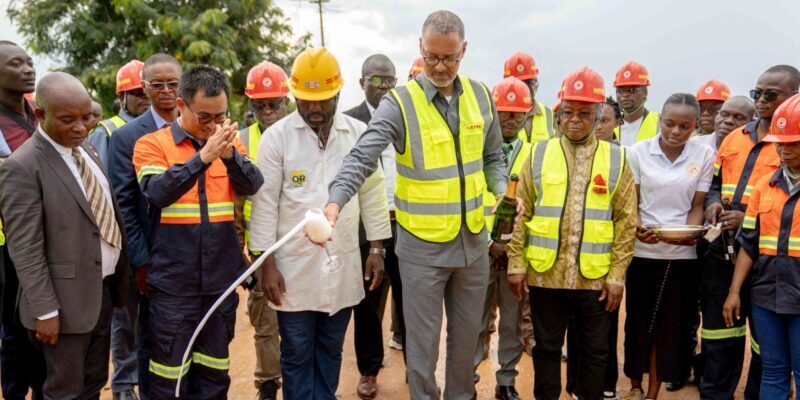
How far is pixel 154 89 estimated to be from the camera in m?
4.32

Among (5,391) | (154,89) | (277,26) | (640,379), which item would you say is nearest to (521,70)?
(640,379)

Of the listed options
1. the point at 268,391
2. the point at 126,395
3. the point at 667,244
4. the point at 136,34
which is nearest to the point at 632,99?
the point at 667,244

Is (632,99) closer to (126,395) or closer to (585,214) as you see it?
(585,214)

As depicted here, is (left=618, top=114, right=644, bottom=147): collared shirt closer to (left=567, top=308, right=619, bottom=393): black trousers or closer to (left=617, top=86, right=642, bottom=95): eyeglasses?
(left=617, top=86, right=642, bottom=95): eyeglasses

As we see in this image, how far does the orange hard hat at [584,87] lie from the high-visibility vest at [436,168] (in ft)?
2.31

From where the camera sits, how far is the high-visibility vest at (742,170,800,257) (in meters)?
3.67

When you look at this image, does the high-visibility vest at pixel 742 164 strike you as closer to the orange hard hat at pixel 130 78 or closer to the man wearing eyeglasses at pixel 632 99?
the man wearing eyeglasses at pixel 632 99

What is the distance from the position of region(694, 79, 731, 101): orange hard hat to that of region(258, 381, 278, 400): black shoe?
5114mm

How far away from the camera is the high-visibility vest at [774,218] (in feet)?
12.0

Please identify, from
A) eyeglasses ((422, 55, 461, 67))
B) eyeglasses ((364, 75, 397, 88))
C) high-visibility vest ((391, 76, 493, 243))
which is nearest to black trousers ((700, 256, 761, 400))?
high-visibility vest ((391, 76, 493, 243))

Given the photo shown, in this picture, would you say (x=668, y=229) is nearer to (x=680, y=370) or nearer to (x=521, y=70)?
(x=680, y=370)

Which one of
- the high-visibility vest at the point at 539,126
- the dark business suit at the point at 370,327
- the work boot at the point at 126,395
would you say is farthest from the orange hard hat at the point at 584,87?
the work boot at the point at 126,395

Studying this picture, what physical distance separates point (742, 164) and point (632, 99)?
229 centimetres

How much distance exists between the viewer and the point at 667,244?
4.30 metres
